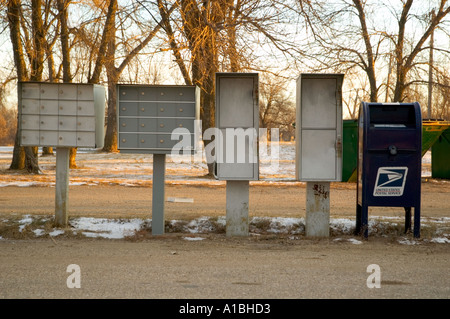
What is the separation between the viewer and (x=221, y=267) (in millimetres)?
5590

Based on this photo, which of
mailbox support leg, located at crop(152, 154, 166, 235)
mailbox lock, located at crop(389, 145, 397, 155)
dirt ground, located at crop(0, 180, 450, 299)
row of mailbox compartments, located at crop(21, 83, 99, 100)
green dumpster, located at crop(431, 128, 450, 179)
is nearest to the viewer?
dirt ground, located at crop(0, 180, 450, 299)

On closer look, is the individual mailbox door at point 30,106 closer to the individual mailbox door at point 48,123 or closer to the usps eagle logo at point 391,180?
the individual mailbox door at point 48,123

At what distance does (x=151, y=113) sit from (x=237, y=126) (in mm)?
1165

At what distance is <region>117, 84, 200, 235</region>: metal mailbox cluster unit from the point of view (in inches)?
294

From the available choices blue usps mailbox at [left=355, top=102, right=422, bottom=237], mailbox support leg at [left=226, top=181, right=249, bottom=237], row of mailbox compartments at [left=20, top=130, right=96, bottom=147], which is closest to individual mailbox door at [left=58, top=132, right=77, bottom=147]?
row of mailbox compartments at [left=20, top=130, right=96, bottom=147]

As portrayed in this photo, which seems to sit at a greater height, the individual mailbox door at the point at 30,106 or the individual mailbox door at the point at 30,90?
the individual mailbox door at the point at 30,90

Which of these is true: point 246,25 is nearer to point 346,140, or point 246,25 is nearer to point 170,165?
point 346,140

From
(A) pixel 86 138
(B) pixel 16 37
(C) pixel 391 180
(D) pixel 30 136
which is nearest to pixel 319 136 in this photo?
(C) pixel 391 180

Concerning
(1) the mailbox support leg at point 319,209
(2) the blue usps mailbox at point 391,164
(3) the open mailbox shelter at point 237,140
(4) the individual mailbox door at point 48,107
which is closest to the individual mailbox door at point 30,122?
(4) the individual mailbox door at point 48,107

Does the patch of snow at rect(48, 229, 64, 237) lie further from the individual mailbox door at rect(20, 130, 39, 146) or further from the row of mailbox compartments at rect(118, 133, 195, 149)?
the row of mailbox compartments at rect(118, 133, 195, 149)

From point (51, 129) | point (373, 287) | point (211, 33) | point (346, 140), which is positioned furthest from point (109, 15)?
point (373, 287)

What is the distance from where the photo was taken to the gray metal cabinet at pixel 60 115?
7.60 m

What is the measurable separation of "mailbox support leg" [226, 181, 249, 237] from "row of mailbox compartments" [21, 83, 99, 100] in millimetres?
2253

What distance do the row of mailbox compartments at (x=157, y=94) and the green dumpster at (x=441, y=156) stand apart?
12011 mm
